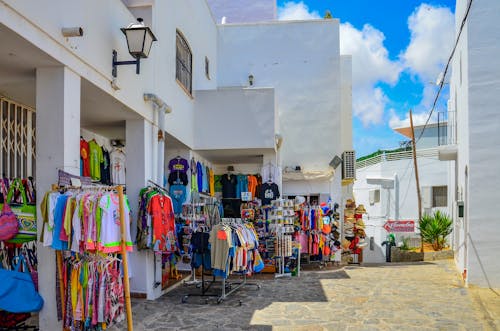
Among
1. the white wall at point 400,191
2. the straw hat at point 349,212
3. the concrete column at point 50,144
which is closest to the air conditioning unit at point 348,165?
the straw hat at point 349,212

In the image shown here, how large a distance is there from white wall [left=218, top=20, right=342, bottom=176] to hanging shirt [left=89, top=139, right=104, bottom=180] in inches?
330

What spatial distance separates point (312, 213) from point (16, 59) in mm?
9353

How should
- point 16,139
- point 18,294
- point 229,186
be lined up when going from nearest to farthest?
1. point 18,294
2. point 16,139
3. point 229,186

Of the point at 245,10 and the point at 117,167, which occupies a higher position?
the point at 245,10

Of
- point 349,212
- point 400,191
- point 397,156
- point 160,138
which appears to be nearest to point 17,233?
point 160,138

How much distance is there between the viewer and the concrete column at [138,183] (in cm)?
864

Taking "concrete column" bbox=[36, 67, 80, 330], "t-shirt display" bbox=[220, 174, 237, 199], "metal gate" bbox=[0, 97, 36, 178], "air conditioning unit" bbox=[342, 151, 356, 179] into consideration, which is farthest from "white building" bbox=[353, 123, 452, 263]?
"concrete column" bbox=[36, 67, 80, 330]

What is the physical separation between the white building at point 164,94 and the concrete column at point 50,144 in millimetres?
12

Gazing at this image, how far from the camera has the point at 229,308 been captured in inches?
324

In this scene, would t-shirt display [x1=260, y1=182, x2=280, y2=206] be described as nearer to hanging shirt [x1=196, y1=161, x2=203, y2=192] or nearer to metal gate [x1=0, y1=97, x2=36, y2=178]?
hanging shirt [x1=196, y1=161, x2=203, y2=192]

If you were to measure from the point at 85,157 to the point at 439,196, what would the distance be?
742 inches

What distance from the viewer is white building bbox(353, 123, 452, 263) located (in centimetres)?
2309

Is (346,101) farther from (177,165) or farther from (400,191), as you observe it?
(177,165)

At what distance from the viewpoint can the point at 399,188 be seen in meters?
24.8
